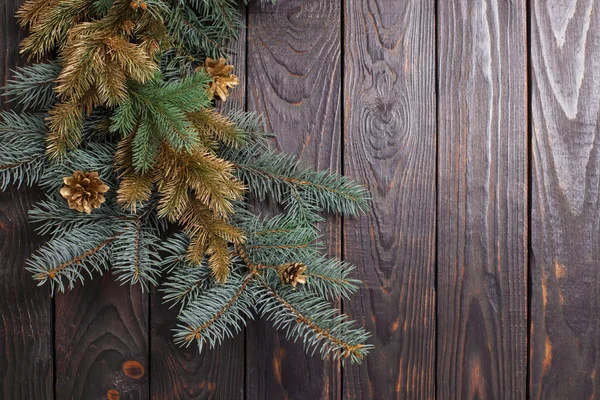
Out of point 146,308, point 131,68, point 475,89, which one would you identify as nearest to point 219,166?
point 131,68

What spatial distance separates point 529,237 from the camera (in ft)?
2.73

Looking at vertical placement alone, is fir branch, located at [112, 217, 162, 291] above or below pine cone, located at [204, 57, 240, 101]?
below

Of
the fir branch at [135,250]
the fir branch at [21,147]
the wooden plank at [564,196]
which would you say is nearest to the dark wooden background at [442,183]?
the wooden plank at [564,196]

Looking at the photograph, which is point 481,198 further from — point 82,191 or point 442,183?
point 82,191

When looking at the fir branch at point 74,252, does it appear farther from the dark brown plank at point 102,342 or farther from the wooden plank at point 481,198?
the wooden plank at point 481,198

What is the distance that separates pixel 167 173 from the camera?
27.0 inches

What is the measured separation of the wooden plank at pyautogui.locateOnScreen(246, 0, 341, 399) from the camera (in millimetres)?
827

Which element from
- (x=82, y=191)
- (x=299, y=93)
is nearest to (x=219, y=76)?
(x=299, y=93)

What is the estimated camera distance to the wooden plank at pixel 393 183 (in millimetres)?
828

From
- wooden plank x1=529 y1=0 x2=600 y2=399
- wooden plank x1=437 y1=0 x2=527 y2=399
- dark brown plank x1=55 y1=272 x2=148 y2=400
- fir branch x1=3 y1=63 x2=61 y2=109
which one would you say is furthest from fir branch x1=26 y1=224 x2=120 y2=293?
wooden plank x1=529 y1=0 x2=600 y2=399

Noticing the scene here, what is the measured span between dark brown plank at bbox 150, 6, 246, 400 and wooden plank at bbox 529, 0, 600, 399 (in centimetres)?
49

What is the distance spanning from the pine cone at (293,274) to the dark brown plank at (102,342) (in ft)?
0.89

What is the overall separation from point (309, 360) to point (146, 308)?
0.94ft

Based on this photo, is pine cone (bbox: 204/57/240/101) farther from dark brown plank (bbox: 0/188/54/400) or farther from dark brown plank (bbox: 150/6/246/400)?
dark brown plank (bbox: 0/188/54/400)
